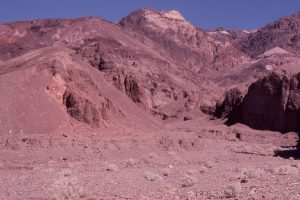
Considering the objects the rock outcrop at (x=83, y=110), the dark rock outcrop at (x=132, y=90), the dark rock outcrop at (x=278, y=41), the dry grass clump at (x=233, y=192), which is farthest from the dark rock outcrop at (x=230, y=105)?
the dark rock outcrop at (x=278, y=41)

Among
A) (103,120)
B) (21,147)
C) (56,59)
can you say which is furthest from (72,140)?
(56,59)

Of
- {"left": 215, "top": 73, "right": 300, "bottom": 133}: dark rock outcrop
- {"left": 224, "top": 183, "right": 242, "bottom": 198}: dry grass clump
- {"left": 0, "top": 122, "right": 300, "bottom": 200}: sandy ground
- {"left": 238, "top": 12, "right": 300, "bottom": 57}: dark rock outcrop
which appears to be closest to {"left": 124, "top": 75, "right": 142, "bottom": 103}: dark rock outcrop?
{"left": 215, "top": 73, "right": 300, "bottom": 133}: dark rock outcrop

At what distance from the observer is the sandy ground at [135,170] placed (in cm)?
1667

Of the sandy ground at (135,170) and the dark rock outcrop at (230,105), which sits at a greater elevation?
the dark rock outcrop at (230,105)

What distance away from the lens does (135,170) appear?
1069 inches

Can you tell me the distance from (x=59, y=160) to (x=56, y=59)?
20222mm

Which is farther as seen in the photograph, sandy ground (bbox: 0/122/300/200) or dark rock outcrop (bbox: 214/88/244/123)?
dark rock outcrop (bbox: 214/88/244/123)

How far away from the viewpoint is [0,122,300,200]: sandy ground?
54.7 ft

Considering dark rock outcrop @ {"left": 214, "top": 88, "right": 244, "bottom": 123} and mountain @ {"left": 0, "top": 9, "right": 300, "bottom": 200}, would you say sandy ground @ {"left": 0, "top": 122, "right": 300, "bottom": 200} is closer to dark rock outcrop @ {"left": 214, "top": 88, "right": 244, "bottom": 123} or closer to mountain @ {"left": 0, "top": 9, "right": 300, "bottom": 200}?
mountain @ {"left": 0, "top": 9, "right": 300, "bottom": 200}

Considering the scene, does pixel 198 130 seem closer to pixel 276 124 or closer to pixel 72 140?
pixel 276 124

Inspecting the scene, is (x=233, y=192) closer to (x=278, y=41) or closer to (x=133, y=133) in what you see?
(x=133, y=133)

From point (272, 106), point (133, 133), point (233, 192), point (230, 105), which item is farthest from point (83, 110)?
point (230, 105)

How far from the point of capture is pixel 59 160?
101 feet

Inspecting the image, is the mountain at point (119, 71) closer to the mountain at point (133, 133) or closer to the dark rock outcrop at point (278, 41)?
the mountain at point (133, 133)
